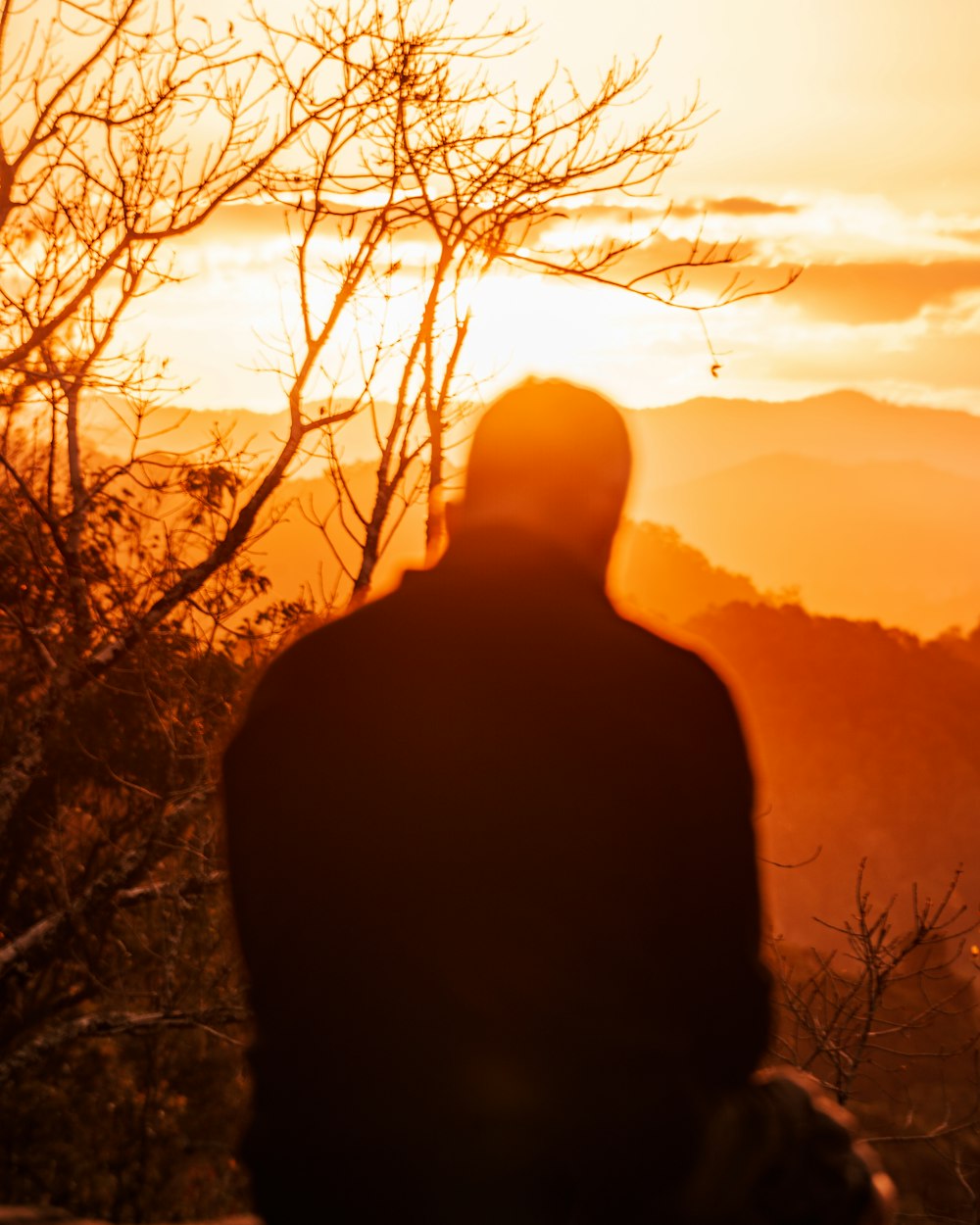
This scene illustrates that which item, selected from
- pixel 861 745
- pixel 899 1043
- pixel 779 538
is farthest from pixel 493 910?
pixel 779 538

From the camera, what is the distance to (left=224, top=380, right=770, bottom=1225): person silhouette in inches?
72.3

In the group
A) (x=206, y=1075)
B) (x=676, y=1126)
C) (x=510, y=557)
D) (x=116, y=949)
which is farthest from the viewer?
(x=206, y=1075)

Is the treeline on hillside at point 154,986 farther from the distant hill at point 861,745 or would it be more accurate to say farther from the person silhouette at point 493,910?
the distant hill at point 861,745

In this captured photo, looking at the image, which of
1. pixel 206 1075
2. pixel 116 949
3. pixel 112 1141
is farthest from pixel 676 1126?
pixel 206 1075

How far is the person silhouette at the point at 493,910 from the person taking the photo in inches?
72.3

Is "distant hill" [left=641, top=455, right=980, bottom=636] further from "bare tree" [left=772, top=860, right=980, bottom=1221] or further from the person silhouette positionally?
the person silhouette

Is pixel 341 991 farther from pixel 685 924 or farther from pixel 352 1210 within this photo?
pixel 685 924

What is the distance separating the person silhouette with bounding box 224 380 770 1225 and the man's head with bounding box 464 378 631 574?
0.13 m

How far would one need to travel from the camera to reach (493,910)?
1.87 metres

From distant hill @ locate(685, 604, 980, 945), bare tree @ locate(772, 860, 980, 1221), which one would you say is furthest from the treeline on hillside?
distant hill @ locate(685, 604, 980, 945)

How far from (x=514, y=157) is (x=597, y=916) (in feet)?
25.8

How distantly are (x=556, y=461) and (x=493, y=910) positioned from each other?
30.0 inches

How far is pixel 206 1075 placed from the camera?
2022 centimetres

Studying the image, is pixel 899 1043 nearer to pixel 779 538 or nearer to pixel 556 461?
pixel 556 461
